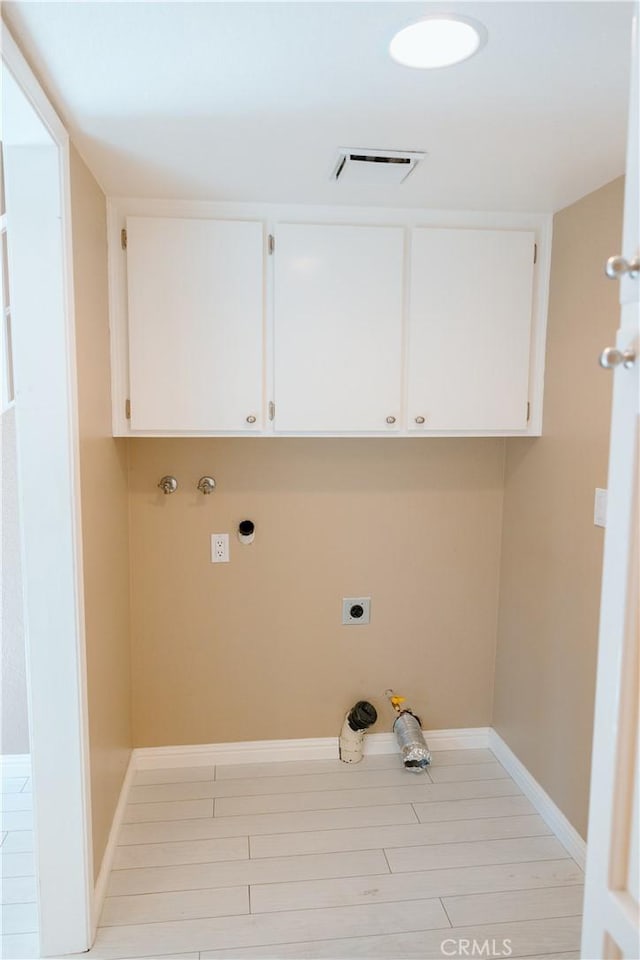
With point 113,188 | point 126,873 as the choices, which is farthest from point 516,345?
point 126,873

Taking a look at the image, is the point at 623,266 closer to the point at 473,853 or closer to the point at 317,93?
the point at 317,93

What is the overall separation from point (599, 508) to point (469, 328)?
0.85 meters

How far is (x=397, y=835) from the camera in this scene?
7.63 feet

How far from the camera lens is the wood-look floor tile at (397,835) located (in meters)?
2.25

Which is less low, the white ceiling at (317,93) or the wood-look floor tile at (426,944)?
the white ceiling at (317,93)

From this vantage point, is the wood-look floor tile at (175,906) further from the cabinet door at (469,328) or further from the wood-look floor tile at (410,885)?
the cabinet door at (469,328)

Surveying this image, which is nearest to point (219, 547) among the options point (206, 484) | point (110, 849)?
point (206, 484)

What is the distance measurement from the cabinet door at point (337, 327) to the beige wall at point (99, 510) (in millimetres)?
645

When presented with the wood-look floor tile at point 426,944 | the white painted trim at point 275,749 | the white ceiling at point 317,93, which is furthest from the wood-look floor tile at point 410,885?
the white ceiling at point 317,93

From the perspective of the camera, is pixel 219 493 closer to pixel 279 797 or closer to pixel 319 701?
pixel 319 701

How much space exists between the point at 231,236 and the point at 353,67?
1.01m

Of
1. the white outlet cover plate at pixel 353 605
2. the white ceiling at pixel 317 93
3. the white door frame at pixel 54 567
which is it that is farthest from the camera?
the white outlet cover plate at pixel 353 605

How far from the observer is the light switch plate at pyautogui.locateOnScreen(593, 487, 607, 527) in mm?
2080

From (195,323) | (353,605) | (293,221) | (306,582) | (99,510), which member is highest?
(293,221)
